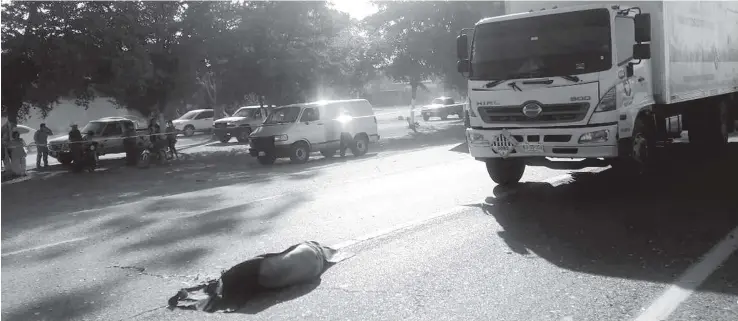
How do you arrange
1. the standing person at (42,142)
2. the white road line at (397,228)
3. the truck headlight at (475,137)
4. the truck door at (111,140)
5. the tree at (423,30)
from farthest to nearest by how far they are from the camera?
1. the tree at (423,30)
2. the truck door at (111,140)
3. the standing person at (42,142)
4. the truck headlight at (475,137)
5. the white road line at (397,228)

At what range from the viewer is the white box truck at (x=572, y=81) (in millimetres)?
8516

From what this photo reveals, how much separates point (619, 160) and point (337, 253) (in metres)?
4.48

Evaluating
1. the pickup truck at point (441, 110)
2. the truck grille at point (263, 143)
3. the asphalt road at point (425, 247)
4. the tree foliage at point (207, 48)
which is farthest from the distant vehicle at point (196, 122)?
the asphalt road at point (425, 247)

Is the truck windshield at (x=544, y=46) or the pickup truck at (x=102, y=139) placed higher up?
the truck windshield at (x=544, y=46)

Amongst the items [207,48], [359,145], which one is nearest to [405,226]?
[359,145]

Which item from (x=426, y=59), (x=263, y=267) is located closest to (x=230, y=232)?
(x=263, y=267)

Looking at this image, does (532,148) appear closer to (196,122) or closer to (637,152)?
(637,152)

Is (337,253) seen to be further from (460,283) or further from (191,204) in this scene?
(191,204)

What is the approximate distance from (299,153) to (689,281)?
14.9m

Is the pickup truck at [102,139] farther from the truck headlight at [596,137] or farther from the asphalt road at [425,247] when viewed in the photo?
the truck headlight at [596,137]

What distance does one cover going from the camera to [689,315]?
4.48m

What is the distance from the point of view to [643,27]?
870cm

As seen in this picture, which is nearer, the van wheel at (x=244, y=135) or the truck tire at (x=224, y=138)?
the van wheel at (x=244, y=135)

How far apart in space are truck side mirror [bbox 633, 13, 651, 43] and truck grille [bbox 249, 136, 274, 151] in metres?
12.3
